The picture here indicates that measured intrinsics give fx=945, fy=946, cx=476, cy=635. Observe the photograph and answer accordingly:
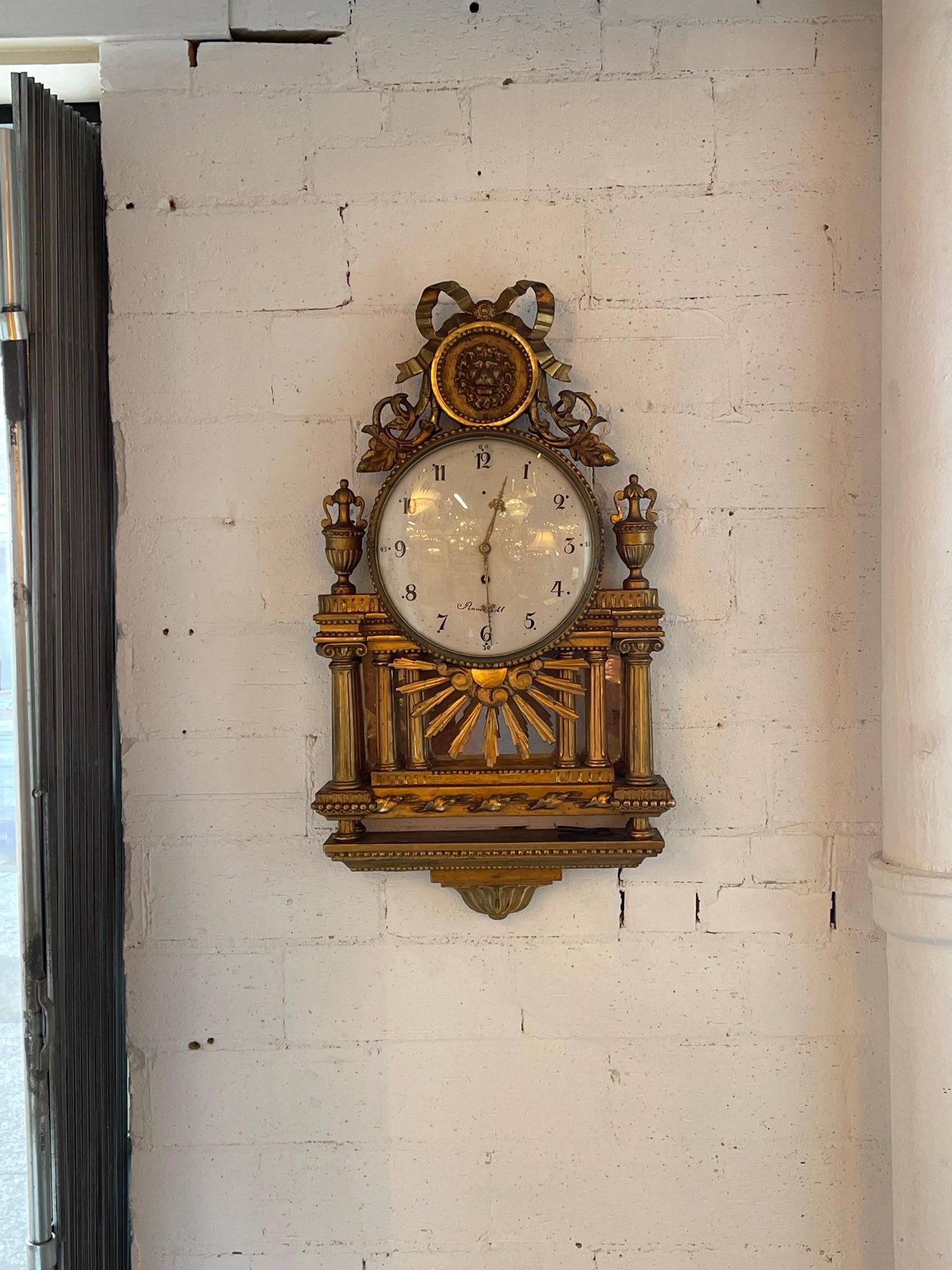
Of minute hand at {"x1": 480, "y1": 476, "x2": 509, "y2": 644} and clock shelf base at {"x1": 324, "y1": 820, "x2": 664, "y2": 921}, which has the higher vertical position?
minute hand at {"x1": 480, "y1": 476, "x2": 509, "y2": 644}

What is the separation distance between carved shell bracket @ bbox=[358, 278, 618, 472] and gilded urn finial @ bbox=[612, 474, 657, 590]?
51mm

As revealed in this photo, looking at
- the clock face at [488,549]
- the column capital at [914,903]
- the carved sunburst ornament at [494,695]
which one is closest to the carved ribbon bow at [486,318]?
the clock face at [488,549]

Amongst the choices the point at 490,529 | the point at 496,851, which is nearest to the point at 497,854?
the point at 496,851

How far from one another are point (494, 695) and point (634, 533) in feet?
0.91

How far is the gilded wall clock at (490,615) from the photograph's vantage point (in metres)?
1.22

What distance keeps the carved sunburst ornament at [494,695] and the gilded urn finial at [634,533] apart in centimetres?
14

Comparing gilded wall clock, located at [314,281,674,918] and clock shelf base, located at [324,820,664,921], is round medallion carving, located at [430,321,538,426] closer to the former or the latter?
gilded wall clock, located at [314,281,674,918]

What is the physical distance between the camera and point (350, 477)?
1.30 meters

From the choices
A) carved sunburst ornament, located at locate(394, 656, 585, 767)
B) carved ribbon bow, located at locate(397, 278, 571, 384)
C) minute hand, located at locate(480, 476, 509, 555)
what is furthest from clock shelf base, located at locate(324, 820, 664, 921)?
carved ribbon bow, located at locate(397, 278, 571, 384)

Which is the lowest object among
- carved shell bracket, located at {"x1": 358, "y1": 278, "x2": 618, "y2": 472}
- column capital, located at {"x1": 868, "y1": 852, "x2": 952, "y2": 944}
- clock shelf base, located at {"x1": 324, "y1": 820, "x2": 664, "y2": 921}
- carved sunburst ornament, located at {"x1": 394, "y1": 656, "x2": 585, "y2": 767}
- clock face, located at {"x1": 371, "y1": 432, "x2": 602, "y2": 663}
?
column capital, located at {"x1": 868, "y1": 852, "x2": 952, "y2": 944}

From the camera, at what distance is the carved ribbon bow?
1222 mm

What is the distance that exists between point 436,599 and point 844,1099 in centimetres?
88

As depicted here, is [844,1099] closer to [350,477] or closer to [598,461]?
[598,461]

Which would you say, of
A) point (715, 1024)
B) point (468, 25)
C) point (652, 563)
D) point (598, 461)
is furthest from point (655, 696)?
point (468, 25)
